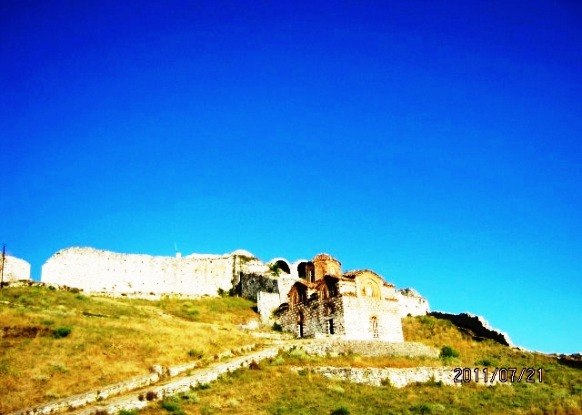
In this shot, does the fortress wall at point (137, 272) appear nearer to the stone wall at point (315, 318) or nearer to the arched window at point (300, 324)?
the stone wall at point (315, 318)

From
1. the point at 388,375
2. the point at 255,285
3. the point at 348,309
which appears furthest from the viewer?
the point at 255,285

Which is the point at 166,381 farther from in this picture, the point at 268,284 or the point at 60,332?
the point at 268,284

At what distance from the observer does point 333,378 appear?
2545 centimetres

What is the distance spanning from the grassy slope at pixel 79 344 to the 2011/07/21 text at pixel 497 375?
11.8 m

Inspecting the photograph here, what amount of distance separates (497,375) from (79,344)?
2175cm

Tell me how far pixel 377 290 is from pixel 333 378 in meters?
14.5

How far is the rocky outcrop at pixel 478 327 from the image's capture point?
1750 inches

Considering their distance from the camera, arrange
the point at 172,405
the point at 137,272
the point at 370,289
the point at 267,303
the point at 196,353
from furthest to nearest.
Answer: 1. the point at 137,272
2. the point at 267,303
3. the point at 370,289
4. the point at 196,353
5. the point at 172,405

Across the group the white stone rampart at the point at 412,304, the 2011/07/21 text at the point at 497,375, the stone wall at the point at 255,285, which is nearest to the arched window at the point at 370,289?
the 2011/07/21 text at the point at 497,375

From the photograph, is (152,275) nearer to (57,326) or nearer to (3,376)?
(57,326)

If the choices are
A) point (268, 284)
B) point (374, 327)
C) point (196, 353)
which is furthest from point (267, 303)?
point (196, 353)

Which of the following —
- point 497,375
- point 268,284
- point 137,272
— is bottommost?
point 497,375

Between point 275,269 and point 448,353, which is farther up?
point 275,269

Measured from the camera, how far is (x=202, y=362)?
84.1 feet
